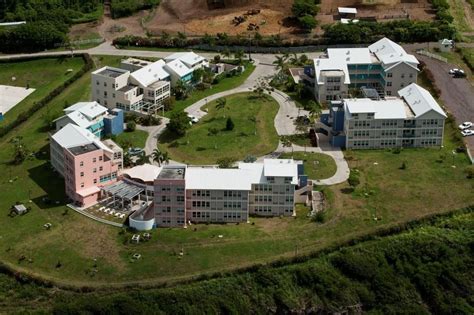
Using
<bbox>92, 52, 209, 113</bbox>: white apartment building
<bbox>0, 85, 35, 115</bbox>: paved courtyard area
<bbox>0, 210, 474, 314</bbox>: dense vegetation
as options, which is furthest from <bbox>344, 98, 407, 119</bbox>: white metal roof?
<bbox>0, 85, 35, 115</bbox>: paved courtyard area

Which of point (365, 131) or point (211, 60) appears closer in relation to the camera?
point (365, 131)

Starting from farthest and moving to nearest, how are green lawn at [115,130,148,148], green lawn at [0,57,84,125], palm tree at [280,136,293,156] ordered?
green lawn at [0,57,84,125], palm tree at [280,136,293,156], green lawn at [115,130,148,148]

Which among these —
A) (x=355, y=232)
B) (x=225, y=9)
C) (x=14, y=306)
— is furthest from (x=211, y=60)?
(x=14, y=306)

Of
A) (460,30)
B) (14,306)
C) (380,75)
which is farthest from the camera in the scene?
(460,30)

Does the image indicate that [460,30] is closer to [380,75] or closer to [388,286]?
[380,75]

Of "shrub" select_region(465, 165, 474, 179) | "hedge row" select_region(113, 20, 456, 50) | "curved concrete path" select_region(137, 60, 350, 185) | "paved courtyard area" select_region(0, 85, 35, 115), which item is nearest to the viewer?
"shrub" select_region(465, 165, 474, 179)

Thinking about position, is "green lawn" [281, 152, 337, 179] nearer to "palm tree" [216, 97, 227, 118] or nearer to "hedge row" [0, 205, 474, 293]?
"hedge row" [0, 205, 474, 293]
